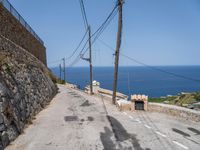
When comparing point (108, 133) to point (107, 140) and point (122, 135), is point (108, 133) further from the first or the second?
point (107, 140)

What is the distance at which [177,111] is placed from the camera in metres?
13.5

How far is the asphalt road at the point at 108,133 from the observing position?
332 inches

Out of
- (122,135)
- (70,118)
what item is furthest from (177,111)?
(70,118)

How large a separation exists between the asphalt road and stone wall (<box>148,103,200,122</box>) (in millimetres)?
442

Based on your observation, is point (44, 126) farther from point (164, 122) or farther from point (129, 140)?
point (164, 122)

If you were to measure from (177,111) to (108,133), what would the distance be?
5.49 m

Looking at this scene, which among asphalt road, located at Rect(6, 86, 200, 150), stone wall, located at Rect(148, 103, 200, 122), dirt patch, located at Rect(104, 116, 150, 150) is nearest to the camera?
asphalt road, located at Rect(6, 86, 200, 150)

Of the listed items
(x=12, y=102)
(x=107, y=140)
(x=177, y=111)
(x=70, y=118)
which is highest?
(x=12, y=102)

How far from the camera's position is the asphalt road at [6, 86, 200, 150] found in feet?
27.7

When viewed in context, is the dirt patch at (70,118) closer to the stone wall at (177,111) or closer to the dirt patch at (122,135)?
the dirt patch at (122,135)

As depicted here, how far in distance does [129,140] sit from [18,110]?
5264 millimetres

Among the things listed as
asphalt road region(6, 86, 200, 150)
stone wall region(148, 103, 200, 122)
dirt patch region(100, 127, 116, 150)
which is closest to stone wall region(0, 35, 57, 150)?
asphalt road region(6, 86, 200, 150)

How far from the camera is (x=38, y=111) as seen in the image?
565 inches

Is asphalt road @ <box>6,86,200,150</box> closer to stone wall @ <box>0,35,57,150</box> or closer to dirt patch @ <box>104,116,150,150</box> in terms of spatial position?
dirt patch @ <box>104,116,150,150</box>
